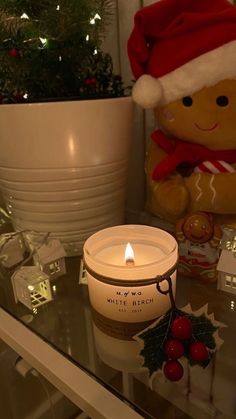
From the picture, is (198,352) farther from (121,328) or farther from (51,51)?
(51,51)

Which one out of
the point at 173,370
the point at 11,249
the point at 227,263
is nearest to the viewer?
the point at 173,370

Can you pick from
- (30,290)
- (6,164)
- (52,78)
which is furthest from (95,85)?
(30,290)

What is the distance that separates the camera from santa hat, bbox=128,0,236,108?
44cm

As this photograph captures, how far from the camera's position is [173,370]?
31 cm

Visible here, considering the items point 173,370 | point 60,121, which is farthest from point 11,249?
point 173,370

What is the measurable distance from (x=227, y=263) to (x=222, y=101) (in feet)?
0.67

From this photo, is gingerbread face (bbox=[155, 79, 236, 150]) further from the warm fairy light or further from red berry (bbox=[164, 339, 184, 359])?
red berry (bbox=[164, 339, 184, 359])

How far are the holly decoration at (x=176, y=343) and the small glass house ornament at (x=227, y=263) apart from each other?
0.09 meters

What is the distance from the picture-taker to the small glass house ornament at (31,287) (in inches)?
17.2

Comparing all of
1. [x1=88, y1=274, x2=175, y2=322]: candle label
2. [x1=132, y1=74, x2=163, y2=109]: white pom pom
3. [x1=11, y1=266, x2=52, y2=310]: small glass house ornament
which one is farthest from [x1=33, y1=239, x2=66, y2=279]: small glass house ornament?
[x1=132, y1=74, x2=163, y2=109]: white pom pom

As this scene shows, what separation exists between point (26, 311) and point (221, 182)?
30 cm

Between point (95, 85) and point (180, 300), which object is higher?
point (95, 85)

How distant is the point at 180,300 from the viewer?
451 mm

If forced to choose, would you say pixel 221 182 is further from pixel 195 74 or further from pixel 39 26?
pixel 39 26
